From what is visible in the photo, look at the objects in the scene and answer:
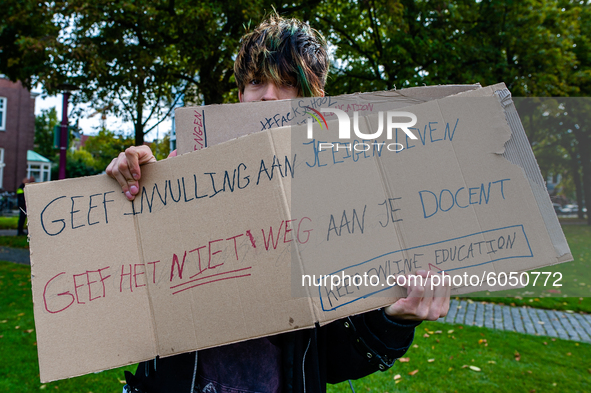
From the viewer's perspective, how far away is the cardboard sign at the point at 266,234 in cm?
120

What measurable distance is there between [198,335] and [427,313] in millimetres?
727

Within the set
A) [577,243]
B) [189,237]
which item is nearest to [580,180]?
[577,243]

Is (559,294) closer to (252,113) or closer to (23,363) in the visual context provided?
(252,113)

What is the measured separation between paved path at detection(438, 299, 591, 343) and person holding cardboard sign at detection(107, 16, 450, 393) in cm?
457

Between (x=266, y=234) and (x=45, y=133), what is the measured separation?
166 ft

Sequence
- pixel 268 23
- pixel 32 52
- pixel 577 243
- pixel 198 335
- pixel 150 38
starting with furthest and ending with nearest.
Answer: pixel 577 243 → pixel 150 38 → pixel 32 52 → pixel 268 23 → pixel 198 335

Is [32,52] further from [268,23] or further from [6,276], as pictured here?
[268,23]

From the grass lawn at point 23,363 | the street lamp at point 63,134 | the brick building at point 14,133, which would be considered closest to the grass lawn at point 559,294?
the grass lawn at point 23,363

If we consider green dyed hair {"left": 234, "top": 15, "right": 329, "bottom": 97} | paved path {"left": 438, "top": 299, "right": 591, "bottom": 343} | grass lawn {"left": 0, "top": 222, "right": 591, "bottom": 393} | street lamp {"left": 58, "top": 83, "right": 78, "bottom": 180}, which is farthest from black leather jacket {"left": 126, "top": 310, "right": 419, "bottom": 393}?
street lamp {"left": 58, "top": 83, "right": 78, "bottom": 180}

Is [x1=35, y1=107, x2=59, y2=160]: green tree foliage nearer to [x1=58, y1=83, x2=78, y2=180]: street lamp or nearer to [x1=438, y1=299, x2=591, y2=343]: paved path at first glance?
[x1=58, y1=83, x2=78, y2=180]: street lamp

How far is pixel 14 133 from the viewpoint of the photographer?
27.0m

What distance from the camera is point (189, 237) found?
1.25 m

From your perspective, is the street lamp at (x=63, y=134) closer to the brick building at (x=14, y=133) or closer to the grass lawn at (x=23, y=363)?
the grass lawn at (x=23, y=363)

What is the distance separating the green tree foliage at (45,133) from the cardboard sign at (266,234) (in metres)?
48.2
